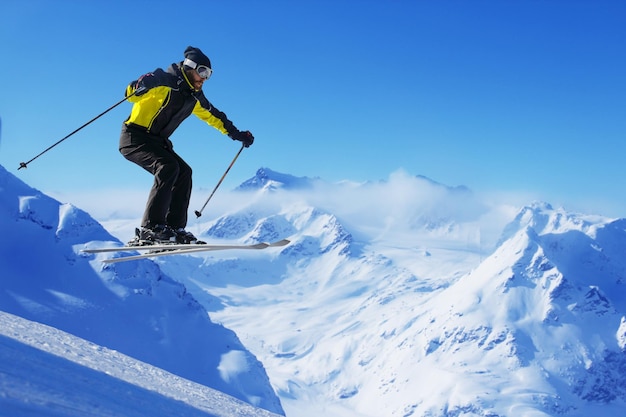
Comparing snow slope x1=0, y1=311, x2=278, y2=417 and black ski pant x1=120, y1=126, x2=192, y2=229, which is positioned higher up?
black ski pant x1=120, y1=126, x2=192, y2=229

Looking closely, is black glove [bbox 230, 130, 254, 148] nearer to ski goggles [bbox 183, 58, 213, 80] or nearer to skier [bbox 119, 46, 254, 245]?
skier [bbox 119, 46, 254, 245]

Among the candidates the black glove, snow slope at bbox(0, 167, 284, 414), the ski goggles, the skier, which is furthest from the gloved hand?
snow slope at bbox(0, 167, 284, 414)

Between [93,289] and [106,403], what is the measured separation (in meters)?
164

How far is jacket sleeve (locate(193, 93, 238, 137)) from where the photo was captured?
10.5m

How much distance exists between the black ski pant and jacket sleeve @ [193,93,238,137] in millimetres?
846

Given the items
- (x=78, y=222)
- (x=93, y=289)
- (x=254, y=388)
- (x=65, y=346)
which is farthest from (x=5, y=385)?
(x=78, y=222)

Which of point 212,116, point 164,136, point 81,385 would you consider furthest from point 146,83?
point 81,385

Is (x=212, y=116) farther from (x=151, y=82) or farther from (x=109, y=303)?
(x=109, y=303)

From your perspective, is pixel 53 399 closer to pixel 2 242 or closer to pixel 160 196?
pixel 160 196

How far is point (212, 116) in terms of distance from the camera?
11164mm

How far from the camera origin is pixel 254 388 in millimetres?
150500

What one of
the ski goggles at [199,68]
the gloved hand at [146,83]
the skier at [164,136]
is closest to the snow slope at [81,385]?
the skier at [164,136]

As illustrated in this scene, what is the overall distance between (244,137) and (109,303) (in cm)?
15772

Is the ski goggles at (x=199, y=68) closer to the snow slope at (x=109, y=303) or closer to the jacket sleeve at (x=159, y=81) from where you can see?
the jacket sleeve at (x=159, y=81)
